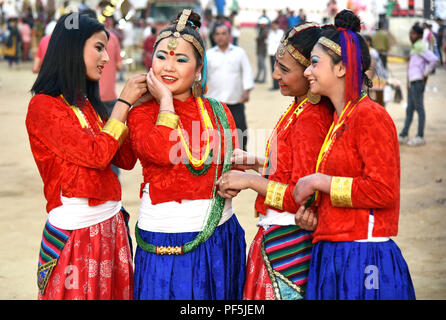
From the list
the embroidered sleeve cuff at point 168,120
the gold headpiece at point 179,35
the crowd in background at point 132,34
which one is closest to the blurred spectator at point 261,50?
the crowd in background at point 132,34

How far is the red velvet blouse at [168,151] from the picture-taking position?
8.89ft

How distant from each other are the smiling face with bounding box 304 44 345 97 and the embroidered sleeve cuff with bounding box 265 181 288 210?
1.42ft

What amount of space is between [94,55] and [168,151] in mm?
686

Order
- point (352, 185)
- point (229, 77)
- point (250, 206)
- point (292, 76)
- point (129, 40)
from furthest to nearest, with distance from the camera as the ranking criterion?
1. point (129, 40)
2. point (229, 77)
3. point (250, 206)
4. point (292, 76)
5. point (352, 185)

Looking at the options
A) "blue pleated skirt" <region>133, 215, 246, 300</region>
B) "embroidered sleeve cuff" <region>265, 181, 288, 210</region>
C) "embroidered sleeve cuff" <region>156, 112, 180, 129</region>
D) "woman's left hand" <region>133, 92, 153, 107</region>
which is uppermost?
"woman's left hand" <region>133, 92, 153, 107</region>

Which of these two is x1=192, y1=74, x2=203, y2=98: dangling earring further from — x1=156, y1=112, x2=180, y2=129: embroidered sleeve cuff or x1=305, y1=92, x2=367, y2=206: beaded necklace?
x1=305, y1=92, x2=367, y2=206: beaded necklace

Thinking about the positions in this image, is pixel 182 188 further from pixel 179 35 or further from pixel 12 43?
pixel 12 43

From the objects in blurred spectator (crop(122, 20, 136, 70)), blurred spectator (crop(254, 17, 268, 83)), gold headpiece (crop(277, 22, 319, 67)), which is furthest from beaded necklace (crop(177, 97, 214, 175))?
blurred spectator (crop(122, 20, 136, 70))

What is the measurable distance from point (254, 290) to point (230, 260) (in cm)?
20

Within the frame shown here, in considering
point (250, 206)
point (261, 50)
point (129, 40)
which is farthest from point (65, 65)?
point (129, 40)

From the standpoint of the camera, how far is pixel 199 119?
2922mm

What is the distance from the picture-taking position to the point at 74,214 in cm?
295

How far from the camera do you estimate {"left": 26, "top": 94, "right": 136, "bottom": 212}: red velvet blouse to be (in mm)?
2799

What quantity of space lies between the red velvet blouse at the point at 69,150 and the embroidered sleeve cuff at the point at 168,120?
241mm
